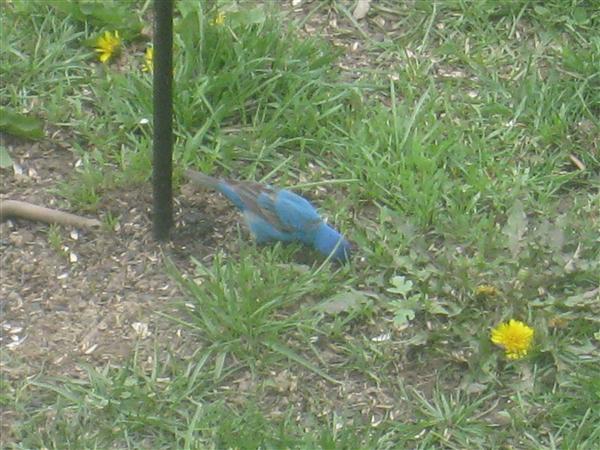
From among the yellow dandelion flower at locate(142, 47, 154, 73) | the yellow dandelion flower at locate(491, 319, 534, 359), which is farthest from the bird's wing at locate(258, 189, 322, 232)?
the yellow dandelion flower at locate(142, 47, 154, 73)

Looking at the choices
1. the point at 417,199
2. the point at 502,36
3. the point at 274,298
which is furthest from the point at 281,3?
the point at 274,298

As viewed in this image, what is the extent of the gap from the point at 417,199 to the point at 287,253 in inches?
15.9

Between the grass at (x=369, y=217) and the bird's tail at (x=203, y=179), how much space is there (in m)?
0.08

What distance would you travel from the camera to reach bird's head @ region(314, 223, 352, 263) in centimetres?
354

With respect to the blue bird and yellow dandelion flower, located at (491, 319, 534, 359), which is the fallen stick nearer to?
the blue bird

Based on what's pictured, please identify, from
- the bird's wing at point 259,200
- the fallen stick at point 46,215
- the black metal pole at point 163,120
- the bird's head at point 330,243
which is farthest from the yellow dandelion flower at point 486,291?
the fallen stick at point 46,215

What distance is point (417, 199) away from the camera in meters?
3.72

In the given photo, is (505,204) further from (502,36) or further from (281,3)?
(281,3)

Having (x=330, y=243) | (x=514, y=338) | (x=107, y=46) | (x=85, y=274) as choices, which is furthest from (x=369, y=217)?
(x=107, y=46)

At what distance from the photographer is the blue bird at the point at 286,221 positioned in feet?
11.6

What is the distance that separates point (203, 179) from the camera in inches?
146

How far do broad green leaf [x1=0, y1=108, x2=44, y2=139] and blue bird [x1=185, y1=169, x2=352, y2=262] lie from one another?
2.16 feet

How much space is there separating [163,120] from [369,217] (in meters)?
0.69

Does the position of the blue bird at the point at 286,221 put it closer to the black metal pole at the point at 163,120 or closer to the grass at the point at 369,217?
the grass at the point at 369,217
